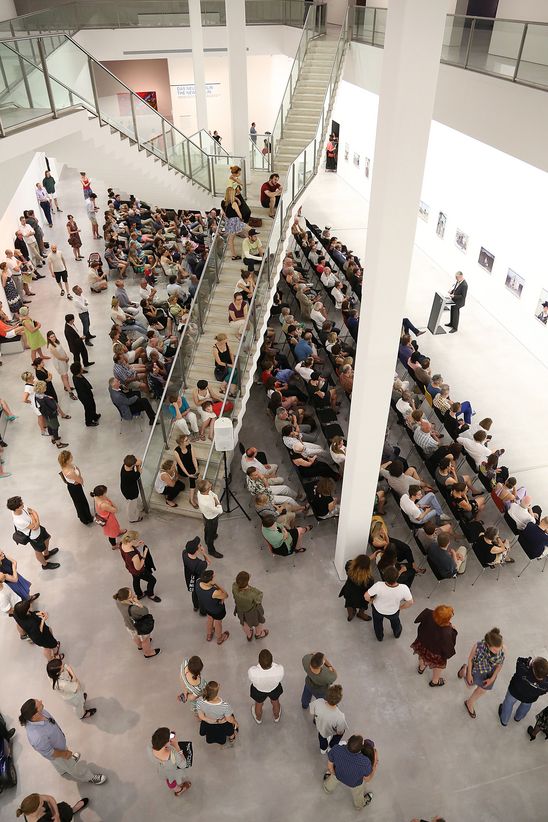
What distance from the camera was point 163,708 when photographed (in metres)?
5.94

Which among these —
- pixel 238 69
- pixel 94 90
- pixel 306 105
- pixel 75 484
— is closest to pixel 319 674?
pixel 75 484

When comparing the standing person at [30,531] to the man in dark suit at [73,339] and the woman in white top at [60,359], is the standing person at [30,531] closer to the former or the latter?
the woman in white top at [60,359]

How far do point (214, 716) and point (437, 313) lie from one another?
9.58 meters

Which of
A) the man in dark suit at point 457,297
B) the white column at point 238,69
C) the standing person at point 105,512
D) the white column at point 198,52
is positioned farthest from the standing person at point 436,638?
the white column at point 198,52

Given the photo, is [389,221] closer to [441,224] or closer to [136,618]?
[136,618]

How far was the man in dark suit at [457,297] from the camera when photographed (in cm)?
1205

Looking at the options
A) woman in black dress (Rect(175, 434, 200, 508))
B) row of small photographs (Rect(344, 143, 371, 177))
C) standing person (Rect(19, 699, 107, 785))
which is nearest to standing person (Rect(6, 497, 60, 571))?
woman in black dress (Rect(175, 434, 200, 508))

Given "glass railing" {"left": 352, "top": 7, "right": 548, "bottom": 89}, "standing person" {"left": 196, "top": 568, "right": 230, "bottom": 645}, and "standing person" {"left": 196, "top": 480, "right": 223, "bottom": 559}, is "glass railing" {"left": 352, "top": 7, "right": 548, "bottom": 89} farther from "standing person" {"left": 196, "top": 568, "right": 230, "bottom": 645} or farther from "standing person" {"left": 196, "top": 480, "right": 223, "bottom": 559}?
"standing person" {"left": 196, "top": 568, "right": 230, "bottom": 645}

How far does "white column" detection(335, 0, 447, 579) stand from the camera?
155 inches

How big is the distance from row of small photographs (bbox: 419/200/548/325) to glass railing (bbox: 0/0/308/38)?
29.3ft

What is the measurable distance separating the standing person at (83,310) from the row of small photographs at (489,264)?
347 inches

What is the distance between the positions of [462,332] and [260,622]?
28.8ft

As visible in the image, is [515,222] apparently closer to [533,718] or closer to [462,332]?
[462,332]

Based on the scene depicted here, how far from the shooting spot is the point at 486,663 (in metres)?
5.43
